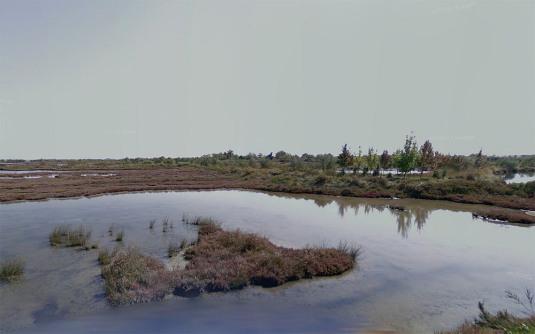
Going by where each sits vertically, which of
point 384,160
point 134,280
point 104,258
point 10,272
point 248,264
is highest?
point 384,160

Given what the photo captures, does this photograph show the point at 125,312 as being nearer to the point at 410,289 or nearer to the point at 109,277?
the point at 109,277

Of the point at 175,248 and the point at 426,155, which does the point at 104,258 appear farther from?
the point at 426,155

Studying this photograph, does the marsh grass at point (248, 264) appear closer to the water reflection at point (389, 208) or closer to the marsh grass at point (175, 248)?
the marsh grass at point (175, 248)

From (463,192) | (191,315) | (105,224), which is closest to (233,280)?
(191,315)

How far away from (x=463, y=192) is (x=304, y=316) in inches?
1380

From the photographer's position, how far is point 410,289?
1161cm

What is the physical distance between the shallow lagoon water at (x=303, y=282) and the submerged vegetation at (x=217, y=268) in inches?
17.4

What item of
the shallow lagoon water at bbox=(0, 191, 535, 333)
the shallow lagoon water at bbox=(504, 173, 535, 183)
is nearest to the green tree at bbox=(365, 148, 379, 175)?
the shallow lagoon water at bbox=(504, 173, 535, 183)

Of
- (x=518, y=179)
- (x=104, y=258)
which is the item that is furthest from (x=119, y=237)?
(x=518, y=179)

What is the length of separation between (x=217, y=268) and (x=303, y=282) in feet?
10.8

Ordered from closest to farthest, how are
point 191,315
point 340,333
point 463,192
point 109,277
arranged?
point 340,333, point 191,315, point 109,277, point 463,192

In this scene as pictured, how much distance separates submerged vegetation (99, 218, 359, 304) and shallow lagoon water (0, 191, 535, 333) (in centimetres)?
44

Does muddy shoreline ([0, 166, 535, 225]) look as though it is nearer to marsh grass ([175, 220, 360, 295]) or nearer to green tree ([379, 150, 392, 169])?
marsh grass ([175, 220, 360, 295])

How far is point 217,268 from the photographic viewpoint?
11.8 metres
